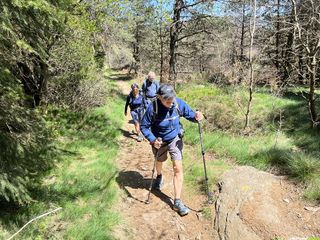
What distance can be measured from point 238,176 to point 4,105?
444 cm

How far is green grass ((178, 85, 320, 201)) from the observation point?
7098mm

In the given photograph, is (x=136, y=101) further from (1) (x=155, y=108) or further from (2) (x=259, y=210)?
(2) (x=259, y=210)

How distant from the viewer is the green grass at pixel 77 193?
17.4 feet

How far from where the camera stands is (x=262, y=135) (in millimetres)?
10445

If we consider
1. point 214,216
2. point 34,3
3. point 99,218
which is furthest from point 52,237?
point 34,3

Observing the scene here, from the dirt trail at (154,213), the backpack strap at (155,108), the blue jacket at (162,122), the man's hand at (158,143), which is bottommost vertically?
the dirt trail at (154,213)

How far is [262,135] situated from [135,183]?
4688 mm

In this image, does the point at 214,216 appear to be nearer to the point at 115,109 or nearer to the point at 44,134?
the point at 44,134

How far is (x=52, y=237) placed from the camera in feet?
17.0

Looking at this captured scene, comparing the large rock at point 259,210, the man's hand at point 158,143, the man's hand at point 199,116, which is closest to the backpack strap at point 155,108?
the man's hand at point 158,143

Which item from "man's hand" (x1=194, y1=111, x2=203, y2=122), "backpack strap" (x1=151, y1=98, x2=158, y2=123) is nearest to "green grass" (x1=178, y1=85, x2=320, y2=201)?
"man's hand" (x1=194, y1=111, x2=203, y2=122)

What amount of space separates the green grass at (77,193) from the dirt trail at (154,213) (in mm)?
261

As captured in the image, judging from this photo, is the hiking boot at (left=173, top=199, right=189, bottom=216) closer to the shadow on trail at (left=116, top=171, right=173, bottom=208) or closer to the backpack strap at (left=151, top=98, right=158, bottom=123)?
the shadow on trail at (left=116, top=171, right=173, bottom=208)

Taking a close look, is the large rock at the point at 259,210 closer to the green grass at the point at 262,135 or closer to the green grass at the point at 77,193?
the green grass at the point at 262,135
